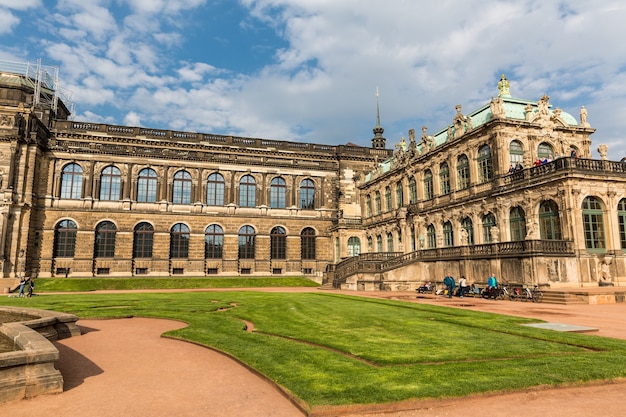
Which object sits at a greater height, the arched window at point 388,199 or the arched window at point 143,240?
the arched window at point 388,199

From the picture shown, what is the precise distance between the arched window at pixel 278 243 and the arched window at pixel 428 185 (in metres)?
18.5

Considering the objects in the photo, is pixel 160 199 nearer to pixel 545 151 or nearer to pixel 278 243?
pixel 278 243

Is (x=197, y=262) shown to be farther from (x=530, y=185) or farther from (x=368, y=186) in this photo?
(x=530, y=185)

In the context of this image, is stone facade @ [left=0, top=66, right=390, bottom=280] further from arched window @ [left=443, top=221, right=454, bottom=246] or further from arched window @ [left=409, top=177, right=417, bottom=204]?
arched window @ [left=443, top=221, right=454, bottom=246]

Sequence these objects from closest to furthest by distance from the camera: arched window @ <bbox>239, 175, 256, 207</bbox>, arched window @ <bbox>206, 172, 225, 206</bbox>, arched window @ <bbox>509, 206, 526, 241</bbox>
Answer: arched window @ <bbox>509, 206, 526, 241</bbox> < arched window @ <bbox>206, 172, 225, 206</bbox> < arched window @ <bbox>239, 175, 256, 207</bbox>

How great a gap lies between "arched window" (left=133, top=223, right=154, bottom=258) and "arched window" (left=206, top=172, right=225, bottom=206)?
732cm

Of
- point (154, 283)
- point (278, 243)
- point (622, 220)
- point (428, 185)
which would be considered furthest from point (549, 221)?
point (154, 283)

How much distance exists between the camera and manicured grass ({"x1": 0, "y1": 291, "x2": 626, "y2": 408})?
661 cm

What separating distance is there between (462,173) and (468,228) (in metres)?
4.72

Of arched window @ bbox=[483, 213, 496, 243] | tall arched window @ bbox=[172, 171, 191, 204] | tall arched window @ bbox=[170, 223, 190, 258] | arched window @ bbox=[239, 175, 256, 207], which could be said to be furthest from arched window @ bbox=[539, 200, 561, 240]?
tall arched window @ bbox=[172, 171, 191, 204]

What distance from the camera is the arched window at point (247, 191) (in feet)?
167

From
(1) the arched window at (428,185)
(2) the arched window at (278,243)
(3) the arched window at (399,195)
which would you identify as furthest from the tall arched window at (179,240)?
(1) the arched window at (428,185)

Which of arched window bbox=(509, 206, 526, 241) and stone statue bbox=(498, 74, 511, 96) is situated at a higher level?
stone statue bbox=(498, 74, 511, 96)

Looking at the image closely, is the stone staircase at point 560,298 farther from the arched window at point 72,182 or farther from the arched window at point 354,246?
the arched window at point 72,182
